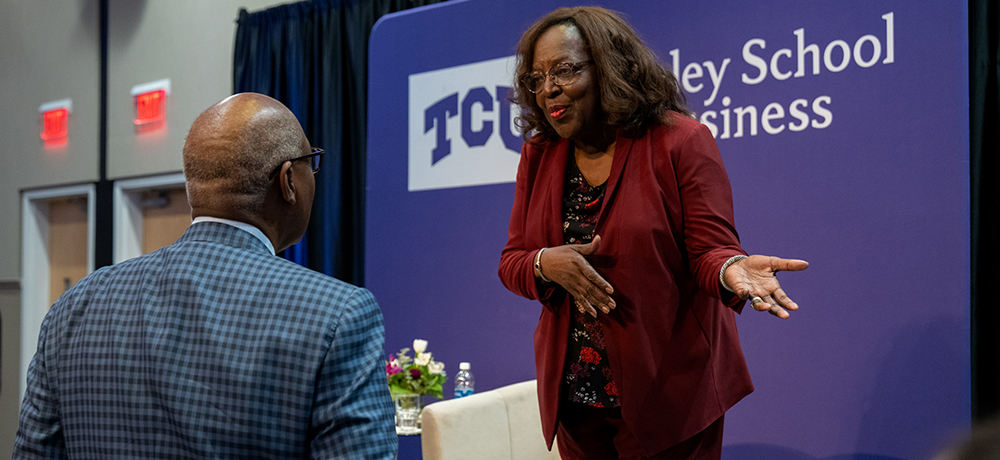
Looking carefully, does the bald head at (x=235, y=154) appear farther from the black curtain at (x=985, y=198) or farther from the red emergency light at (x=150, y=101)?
the red emergency light at (x=150, y=101)

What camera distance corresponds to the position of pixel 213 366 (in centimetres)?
120

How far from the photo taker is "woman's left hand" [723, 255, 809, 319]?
1494 millimetres

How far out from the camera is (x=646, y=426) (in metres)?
1.70

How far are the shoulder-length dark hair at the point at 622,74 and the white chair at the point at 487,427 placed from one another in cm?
151

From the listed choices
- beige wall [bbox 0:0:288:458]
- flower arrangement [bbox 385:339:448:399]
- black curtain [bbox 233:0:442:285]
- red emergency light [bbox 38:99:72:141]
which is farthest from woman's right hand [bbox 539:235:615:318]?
red emergency light [bbox 38:99:72:141]

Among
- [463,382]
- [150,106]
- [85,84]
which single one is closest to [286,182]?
[463,382]

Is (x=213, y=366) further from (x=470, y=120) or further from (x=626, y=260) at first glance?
(x=470, y=120)

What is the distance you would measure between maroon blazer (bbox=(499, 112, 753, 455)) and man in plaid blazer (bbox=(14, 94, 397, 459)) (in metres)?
0.65

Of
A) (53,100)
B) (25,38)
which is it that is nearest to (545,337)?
(53,100)

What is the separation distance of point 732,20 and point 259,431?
2689 millimetres

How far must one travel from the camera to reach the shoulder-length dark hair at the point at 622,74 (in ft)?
5.87

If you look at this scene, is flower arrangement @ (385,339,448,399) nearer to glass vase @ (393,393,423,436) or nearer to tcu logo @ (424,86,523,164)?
glass vase @ (393,393,423,436)

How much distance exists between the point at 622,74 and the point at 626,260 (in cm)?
44

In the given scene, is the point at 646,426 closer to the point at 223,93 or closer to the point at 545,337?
the point at 545,337
